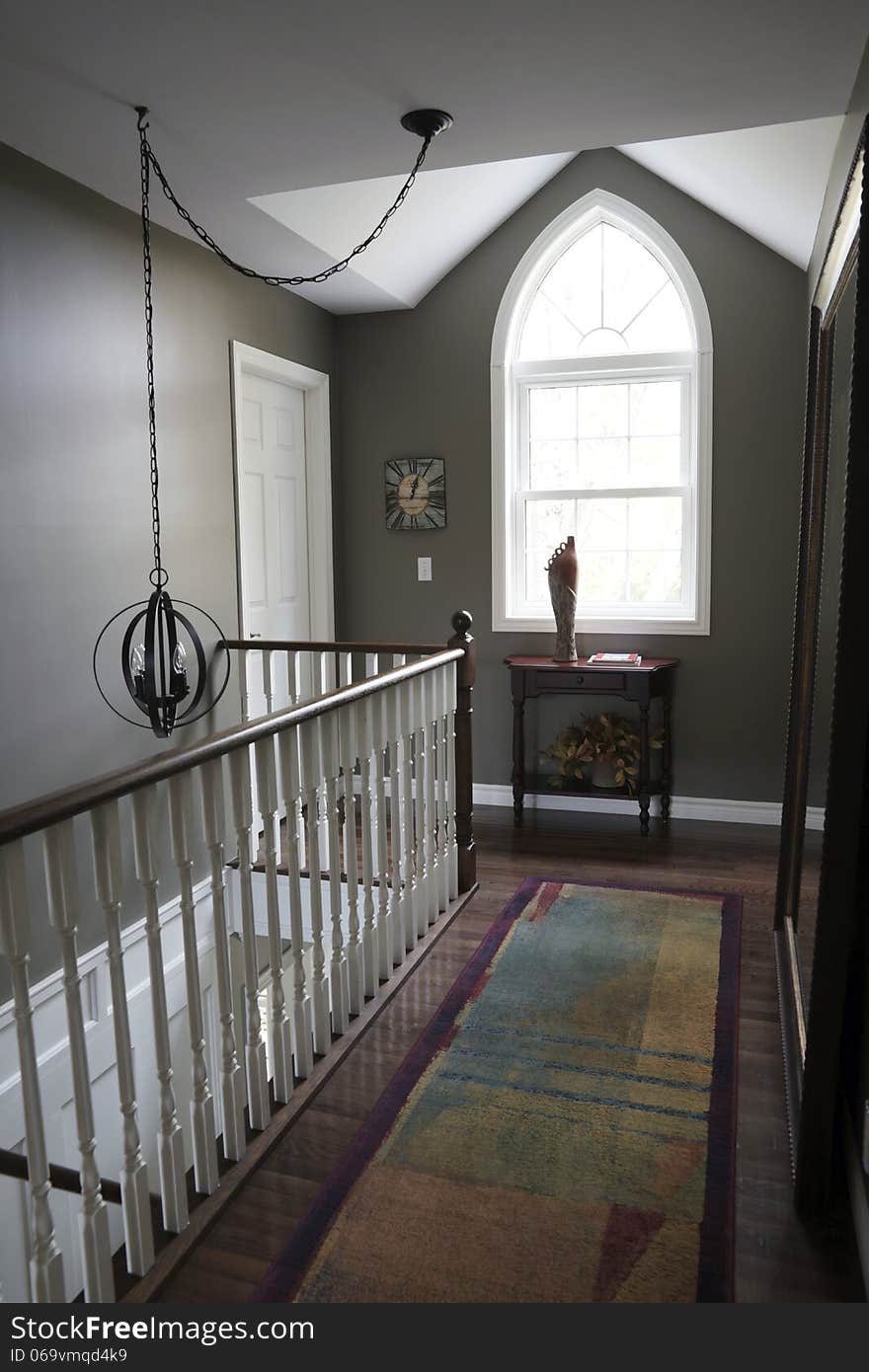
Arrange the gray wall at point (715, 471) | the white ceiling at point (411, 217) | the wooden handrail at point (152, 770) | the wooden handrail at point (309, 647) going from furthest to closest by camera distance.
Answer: the gray wall at point (715, 471), the wooden handrail at point (309, 647), the white ceiling at point (411, 217), the wooden handrail at point (152, 770)

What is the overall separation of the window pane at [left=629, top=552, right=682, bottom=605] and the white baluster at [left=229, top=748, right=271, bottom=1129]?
3.15 m

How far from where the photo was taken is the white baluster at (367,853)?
9.20 feet

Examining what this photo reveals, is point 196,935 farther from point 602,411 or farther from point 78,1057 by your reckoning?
point 602,411

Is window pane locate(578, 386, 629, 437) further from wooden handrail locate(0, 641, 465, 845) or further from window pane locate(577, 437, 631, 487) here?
wooden handrail locate(0, 641, 465, 845)

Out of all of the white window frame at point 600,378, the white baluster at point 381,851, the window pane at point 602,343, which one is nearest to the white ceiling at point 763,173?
the white window frame at point 600,378

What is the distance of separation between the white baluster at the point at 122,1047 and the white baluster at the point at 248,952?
353mm

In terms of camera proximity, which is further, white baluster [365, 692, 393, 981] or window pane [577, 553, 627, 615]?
window pane [577, 553, 627, 615]

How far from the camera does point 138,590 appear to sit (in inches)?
141

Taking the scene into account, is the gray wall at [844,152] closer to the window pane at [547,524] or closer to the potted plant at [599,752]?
the window pane at [547,524]

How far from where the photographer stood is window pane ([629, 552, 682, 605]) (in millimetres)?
4879

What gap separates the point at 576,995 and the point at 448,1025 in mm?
416

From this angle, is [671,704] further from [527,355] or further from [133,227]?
[133,227]

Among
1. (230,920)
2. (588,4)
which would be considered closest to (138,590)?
(230,920)

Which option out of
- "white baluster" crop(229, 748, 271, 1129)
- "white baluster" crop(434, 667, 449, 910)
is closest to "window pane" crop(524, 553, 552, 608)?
"white baluster" crop(434, 667, 449, 910)
